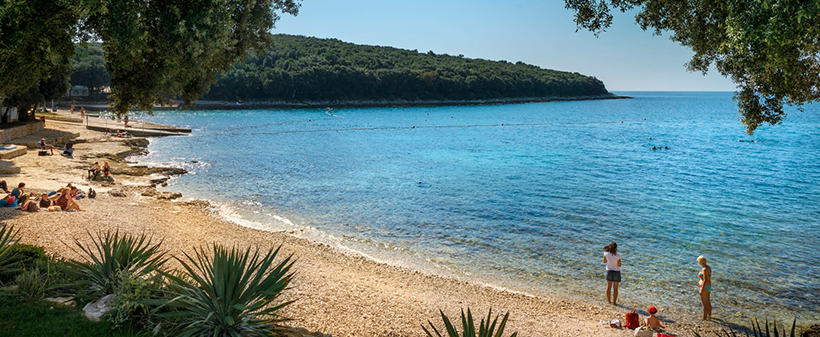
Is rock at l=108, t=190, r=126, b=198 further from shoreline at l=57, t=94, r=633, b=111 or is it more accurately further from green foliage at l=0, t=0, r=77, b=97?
shoreline at l=57, t=94, r=633, b=111

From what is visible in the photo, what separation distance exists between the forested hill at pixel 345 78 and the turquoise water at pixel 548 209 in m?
75.3

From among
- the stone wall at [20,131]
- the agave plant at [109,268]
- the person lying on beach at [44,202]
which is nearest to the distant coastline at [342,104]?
the stone wall at [20,131]

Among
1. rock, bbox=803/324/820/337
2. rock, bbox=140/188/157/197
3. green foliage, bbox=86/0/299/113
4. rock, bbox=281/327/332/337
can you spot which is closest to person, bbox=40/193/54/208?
rock, bbox=140/188/157/197

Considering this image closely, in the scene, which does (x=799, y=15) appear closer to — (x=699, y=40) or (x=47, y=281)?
(x=699, y=40)

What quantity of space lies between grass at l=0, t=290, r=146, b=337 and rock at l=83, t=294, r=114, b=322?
0.09 m

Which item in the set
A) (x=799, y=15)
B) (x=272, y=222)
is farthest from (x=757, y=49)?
(x=272, y=222)

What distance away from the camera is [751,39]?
6.68 metres

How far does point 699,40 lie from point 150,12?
10.4m

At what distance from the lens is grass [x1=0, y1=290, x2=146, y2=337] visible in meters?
6.78

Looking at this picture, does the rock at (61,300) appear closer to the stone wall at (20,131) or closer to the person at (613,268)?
the person at (613,268)

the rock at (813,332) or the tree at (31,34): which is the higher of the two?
the tree at (31,34)

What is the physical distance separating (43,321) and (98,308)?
66 centimetres

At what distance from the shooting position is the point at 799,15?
19.2 feet

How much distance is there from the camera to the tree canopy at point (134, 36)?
29.0 ft
